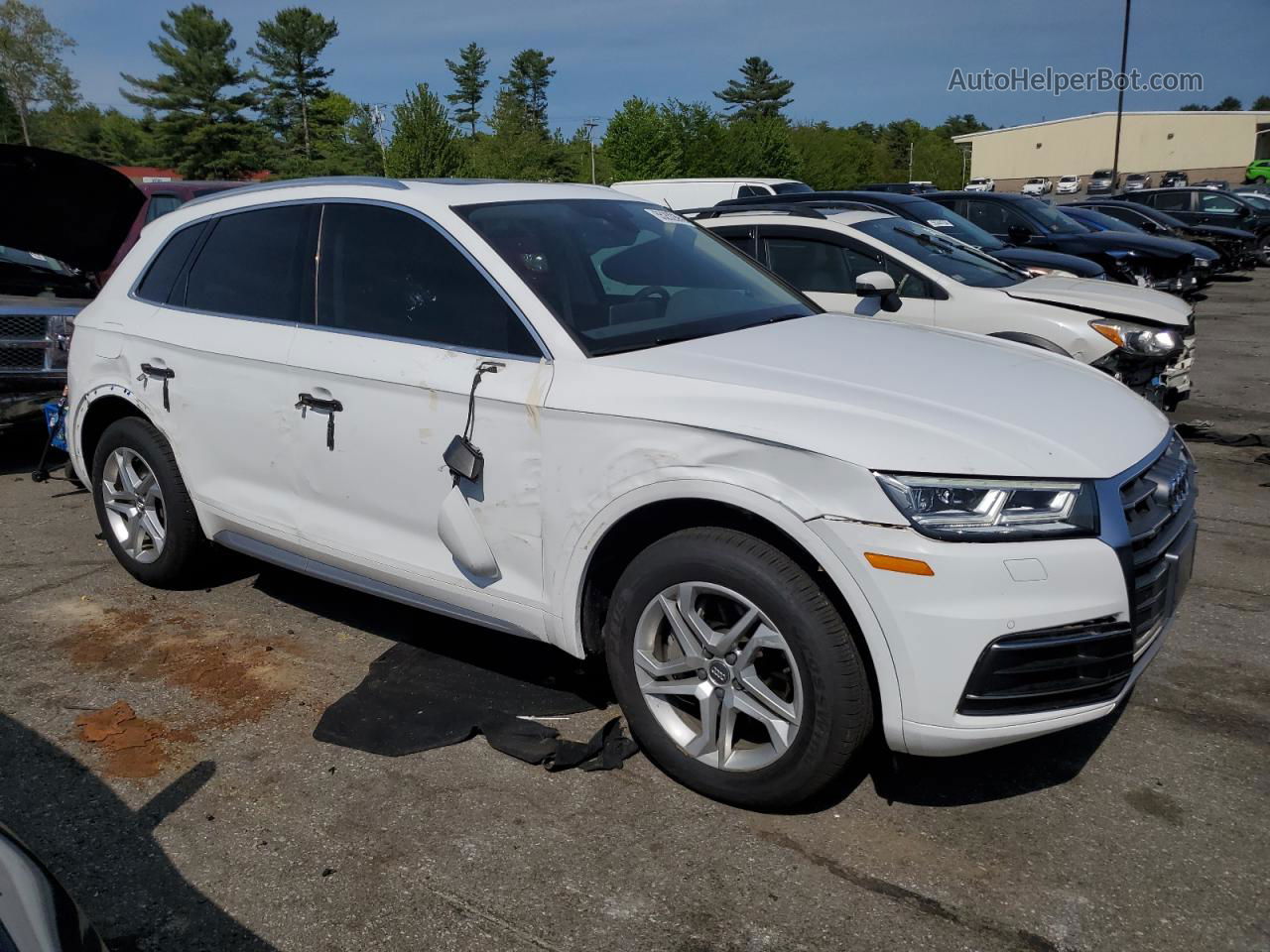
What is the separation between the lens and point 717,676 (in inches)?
121

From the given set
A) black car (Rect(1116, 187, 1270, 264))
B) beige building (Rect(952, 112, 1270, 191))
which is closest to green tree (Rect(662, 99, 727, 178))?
black car (Rect(1116, 187, 1270, 264))

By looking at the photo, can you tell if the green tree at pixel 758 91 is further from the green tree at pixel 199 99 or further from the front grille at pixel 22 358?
the front grille at pixel 22 358

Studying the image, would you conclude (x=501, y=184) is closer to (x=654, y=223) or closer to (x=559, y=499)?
(x=654, y=223)

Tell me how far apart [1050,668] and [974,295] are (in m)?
5.41

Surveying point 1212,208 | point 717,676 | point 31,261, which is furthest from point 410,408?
point 1212,208

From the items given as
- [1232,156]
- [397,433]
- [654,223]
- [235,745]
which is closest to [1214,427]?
[654,223]

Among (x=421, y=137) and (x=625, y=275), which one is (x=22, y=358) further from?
(x=421, y=137)

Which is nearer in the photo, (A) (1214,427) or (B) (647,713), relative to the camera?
(B) (647,713)

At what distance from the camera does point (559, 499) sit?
3.26 meters

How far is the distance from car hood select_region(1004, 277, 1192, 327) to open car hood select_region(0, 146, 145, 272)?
6280 millimetres

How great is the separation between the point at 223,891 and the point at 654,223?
290 centimetres

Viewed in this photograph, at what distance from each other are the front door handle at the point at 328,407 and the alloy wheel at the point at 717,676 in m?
1.42

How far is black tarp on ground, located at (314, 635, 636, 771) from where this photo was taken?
351cm

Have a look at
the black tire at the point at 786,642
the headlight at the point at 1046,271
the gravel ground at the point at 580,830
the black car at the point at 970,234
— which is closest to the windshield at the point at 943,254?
the headlight at the point at 1046,271
